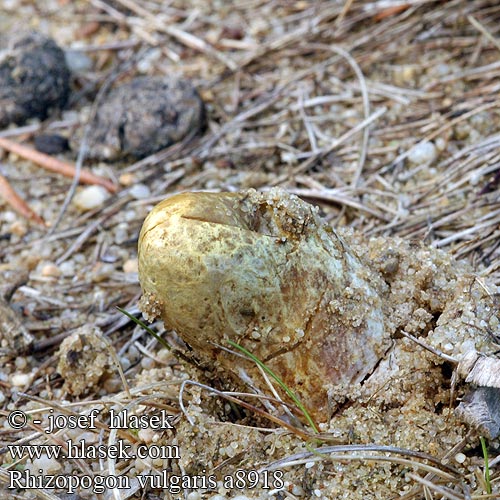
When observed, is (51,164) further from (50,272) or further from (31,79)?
(50,272)

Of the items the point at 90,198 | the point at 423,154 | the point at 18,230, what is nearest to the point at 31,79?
the point at 90,198

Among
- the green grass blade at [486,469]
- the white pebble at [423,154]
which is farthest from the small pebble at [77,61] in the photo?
the green grass blade at [486,469]

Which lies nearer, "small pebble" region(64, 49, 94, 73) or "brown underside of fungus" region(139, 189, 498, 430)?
"brown underside of fungus" region(139, 189, 498, 430)

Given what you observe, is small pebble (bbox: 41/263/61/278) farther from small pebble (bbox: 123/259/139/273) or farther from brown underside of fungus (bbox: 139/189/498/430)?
brown underside of fungus (bbox: 139/189/498/430)

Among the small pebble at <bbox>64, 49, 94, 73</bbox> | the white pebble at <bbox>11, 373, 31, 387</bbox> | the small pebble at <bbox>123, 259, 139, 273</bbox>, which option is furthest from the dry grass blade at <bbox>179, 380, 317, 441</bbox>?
the small pebble at <bbox>64, 49, 94, 73</bbox>

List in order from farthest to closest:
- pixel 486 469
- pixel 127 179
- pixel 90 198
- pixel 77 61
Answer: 1. pixel 77 61
2. pixel 127 179
3. pixel 90 198
4. pixel 486 469

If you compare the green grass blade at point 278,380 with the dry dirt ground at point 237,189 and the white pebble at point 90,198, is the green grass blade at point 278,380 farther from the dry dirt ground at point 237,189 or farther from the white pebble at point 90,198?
the white pebble at point 90,198
